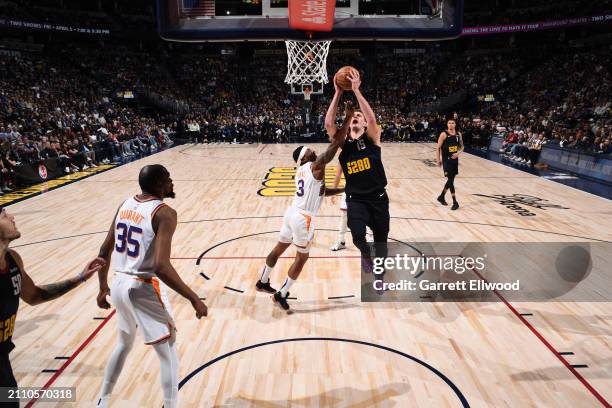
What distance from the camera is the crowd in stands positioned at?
17.3m

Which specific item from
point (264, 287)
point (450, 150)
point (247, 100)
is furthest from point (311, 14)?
point (247, 100)

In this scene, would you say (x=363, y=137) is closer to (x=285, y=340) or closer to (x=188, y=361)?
(x=285, y=340)

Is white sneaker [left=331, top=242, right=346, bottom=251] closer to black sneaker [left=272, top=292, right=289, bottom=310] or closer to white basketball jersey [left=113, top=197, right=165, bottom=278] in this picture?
black sneaker [left=272, top=292, right=289, bottom=310]

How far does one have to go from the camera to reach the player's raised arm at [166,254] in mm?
2723

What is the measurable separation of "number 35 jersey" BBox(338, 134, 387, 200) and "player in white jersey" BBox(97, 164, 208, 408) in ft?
7.34

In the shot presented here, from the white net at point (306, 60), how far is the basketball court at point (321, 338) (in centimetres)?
779

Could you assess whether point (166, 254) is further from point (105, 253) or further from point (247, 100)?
point (247, 100)

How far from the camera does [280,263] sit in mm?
6625

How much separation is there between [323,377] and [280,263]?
294cm

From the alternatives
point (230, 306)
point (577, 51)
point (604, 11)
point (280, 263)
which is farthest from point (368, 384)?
point (577, 51)

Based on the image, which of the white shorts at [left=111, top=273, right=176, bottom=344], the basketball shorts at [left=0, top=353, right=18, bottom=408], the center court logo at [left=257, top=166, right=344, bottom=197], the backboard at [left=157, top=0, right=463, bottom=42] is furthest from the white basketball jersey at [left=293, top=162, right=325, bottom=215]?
the backboard at [left=157, top=0, right=463, bottom=42]

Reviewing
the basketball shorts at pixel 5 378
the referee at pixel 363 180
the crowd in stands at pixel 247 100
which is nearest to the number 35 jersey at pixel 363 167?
the referee at pixel 363 180

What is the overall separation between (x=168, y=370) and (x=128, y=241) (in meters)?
0.86

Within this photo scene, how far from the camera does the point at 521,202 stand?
10422mm
